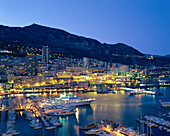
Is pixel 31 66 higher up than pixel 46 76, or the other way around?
pixel 31 66

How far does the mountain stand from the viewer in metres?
64.7

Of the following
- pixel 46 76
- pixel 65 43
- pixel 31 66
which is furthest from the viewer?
pixel 65 43

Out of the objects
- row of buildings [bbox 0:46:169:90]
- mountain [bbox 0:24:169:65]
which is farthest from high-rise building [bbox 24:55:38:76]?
mountain [bbox 0:24:169:65]

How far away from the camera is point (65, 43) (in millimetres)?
74312

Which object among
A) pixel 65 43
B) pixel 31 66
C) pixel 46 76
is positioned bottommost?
pixel 46 76

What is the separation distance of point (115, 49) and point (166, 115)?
232 ft

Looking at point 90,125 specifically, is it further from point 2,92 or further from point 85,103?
point 2,92

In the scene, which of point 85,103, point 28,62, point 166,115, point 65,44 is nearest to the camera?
point 166,115

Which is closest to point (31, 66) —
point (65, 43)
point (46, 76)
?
point (46, 76)

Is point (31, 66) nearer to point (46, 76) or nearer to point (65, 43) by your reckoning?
point (46, 76)

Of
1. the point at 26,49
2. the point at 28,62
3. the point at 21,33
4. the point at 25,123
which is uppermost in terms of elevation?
the point at 21,33

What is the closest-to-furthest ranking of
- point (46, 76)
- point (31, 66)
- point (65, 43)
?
point (46, 76) < point (31, 66) < point (65, 43)

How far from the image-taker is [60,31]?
77.5 m

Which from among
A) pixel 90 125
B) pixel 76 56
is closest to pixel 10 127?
pixel 90 125
